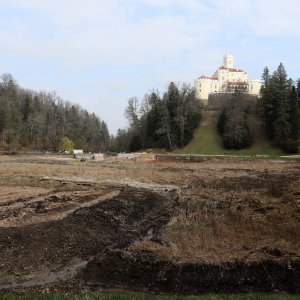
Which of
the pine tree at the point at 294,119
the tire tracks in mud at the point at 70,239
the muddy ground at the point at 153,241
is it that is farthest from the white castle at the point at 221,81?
the tire tracks in mud at the point at 70,239

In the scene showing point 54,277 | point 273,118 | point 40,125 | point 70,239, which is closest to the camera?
point 54,277

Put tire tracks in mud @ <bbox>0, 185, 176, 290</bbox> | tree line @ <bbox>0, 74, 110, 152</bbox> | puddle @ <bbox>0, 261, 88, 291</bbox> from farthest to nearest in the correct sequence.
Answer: tree line @ <bbox>0, 74, 110, 152</bbox> < tire tracks in mud @ <bbox>0, 185, 176, 290</bbox> < puddle @ <bbox>0, 261, 88, 291</bbox>

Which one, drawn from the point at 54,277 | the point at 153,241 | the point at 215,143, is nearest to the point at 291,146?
the point at 215,143

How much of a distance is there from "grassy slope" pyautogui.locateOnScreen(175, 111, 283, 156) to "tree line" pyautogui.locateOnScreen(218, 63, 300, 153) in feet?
4.06

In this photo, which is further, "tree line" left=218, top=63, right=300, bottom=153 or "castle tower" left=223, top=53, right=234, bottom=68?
"castle tower" left=223, top=53, right=234, bottom=68

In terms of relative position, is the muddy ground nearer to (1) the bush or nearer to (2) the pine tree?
(1) the bush

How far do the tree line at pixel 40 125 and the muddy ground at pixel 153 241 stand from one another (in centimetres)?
9561

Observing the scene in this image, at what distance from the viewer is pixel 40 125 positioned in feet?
404

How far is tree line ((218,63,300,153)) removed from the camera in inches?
2744

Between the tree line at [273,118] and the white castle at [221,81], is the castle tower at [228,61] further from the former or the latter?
the tree line at [273,118]

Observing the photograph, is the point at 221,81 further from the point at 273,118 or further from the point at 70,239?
the point at 70,239

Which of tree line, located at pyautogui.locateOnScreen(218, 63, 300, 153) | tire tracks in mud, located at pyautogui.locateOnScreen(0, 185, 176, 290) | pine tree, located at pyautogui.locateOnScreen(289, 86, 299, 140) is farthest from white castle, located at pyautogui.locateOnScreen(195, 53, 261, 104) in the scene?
tire tracks in mud, located at pyautogui.locateOnScreen(0, 185, 176, 290)

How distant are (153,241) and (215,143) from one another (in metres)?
66.0

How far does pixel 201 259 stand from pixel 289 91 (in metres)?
70.9
